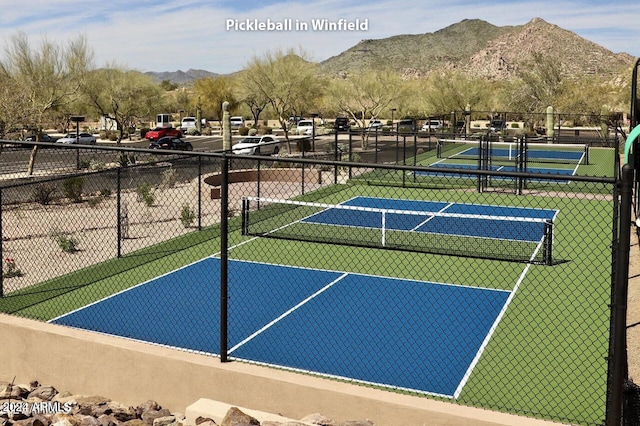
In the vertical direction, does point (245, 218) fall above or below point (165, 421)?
above

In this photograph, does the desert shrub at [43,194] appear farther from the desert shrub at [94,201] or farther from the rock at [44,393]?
the rock at [44,393]

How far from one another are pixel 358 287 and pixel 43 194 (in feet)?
49.2

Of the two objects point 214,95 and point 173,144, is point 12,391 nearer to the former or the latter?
point 173,144

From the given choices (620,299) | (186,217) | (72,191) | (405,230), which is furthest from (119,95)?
(620,299)

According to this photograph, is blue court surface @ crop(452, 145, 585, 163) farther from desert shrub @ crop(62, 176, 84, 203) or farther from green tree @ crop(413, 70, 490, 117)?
green tree @ crop(413, 70, 490, 117)

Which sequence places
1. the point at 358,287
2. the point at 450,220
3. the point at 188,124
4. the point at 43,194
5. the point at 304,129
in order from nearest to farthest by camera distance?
1. the point at 358,287
2. the point at 450,220
3. the point at 43,194
4. the point at 304,129
5. the point at 188,124

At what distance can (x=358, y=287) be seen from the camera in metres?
13.4

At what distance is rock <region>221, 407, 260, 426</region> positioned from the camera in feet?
21.3

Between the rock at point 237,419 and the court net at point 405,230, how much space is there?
28.6 ft

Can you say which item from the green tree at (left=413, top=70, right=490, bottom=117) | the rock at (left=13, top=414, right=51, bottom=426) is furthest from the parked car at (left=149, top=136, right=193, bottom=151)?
the rock at (left=13, top=414, right=51, bottom=426)

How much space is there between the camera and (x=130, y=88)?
66688 millimetres

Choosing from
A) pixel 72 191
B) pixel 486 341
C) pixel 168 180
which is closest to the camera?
pixel 486 341

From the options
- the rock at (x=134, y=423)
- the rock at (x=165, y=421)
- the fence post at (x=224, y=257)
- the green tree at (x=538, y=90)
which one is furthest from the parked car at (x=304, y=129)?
the rock at (x=134, y=423)

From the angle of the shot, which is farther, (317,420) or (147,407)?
(147,407)
